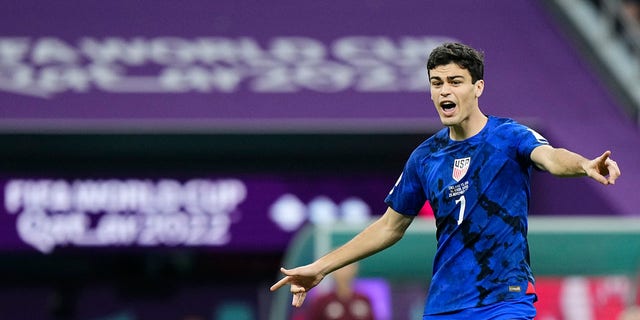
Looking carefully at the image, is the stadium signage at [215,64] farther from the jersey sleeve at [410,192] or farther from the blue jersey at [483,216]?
the blue jersey at [483,216]

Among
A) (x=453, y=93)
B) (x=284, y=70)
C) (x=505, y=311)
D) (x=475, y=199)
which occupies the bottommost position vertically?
(x=505, y=311)

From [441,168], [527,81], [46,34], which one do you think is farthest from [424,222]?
[441,168]

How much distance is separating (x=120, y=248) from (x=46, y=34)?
232cm

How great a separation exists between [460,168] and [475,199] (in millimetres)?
156

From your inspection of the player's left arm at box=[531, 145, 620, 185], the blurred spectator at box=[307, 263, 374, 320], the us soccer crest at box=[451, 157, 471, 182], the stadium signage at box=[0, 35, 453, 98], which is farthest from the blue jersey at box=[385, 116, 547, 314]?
the stadium signage at box=[0, 35, 453, 98]

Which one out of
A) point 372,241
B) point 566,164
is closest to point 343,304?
point 372,241

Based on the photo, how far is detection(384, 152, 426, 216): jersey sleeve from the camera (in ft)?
17.6

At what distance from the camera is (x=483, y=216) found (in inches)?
197

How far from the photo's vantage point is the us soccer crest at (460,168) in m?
5.10

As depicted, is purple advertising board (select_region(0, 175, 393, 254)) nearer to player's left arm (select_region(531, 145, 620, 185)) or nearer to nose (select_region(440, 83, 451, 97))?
nose (select_region(440, 83, 451, 97))

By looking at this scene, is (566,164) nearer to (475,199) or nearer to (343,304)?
(475,199)

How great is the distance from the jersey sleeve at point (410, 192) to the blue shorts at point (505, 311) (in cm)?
59

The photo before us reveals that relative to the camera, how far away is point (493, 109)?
1198 cm

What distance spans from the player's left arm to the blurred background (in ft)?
21.5
